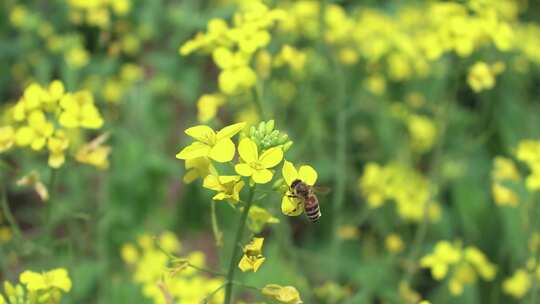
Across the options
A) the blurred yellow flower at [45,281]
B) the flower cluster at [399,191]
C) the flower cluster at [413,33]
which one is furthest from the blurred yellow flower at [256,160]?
the flower cluster at [399,191]

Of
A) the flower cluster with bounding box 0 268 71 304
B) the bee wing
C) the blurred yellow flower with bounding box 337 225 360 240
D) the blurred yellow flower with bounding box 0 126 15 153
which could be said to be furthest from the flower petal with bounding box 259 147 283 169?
the blurred yellow flower with bounding box 337 225 360 240

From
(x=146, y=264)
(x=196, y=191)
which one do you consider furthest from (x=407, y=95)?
(x=146, y=264)

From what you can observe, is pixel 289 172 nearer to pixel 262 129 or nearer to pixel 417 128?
pixel 262 129

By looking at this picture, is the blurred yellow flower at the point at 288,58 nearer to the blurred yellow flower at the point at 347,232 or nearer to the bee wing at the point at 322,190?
the blurred yellow flower at the point at 347,232

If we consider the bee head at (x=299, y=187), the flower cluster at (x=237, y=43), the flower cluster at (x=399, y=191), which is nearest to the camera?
the bee head at (x=299, y=187)

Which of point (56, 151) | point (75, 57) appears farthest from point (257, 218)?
point (75, 57)

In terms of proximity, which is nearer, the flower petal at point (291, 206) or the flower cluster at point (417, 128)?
the flower petal at point (291, 206)

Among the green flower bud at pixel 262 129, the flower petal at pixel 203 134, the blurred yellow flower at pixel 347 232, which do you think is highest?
the blurred yellow flower at pixel 347 232
